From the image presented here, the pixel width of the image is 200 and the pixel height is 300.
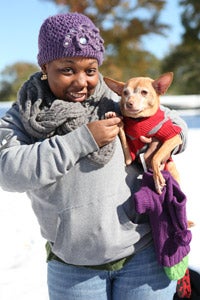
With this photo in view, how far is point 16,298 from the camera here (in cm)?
287

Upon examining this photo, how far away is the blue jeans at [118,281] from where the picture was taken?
161 cm

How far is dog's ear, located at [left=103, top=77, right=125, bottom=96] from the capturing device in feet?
5.24

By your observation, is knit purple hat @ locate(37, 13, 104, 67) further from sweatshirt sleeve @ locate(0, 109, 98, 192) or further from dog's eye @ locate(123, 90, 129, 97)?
sweatshirt sleeve @ locate(0, 109, 98, 192)

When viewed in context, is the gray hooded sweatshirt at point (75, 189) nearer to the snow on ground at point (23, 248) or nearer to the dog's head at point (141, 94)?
the dog's head at point (141, 94)

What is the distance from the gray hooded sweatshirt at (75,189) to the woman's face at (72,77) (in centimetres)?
9

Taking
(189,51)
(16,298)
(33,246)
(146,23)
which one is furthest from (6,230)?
(189,51)

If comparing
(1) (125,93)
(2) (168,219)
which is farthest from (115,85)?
(2) (168,219)

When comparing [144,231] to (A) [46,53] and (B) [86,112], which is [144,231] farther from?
(A) [46,53]

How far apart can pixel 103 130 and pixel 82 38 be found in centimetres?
32

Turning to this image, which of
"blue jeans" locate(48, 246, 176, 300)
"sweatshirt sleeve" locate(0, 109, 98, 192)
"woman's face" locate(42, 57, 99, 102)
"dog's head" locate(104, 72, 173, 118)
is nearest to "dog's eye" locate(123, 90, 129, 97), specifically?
"dog's head" locate(104, 72, 173, 118)

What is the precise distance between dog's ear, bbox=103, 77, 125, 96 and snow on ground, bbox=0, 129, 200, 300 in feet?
Answer: 5.67

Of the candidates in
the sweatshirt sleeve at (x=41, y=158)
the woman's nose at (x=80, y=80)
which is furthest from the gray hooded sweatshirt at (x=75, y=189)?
the woman's nose at (x=80, y=80)

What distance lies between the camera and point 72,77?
4.90 ft

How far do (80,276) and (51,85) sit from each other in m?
0.68
